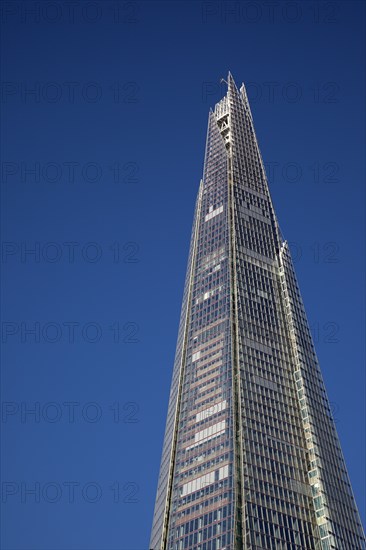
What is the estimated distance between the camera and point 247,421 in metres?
146

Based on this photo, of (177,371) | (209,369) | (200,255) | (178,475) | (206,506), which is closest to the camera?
(206,506)

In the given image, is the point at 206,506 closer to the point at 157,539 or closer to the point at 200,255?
the point at 157,539

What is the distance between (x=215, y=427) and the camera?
14725 centimetres

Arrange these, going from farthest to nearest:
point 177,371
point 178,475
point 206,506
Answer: point 177,371 < point 178,475 < point 206,506

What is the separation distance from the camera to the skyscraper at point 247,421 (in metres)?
133

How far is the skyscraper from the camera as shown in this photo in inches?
5241

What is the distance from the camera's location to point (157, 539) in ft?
468

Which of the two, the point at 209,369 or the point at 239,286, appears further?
the point at 239,286

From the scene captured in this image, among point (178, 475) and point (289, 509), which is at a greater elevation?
point (178, 475)

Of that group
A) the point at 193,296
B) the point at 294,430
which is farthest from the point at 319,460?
the point at 193,296

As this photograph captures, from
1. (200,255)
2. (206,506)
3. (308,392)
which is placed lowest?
(206,506)

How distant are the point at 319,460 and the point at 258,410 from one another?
15.3 meters

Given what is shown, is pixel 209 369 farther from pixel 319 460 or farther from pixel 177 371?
pixel 319 460

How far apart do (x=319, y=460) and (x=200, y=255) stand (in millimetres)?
63568
